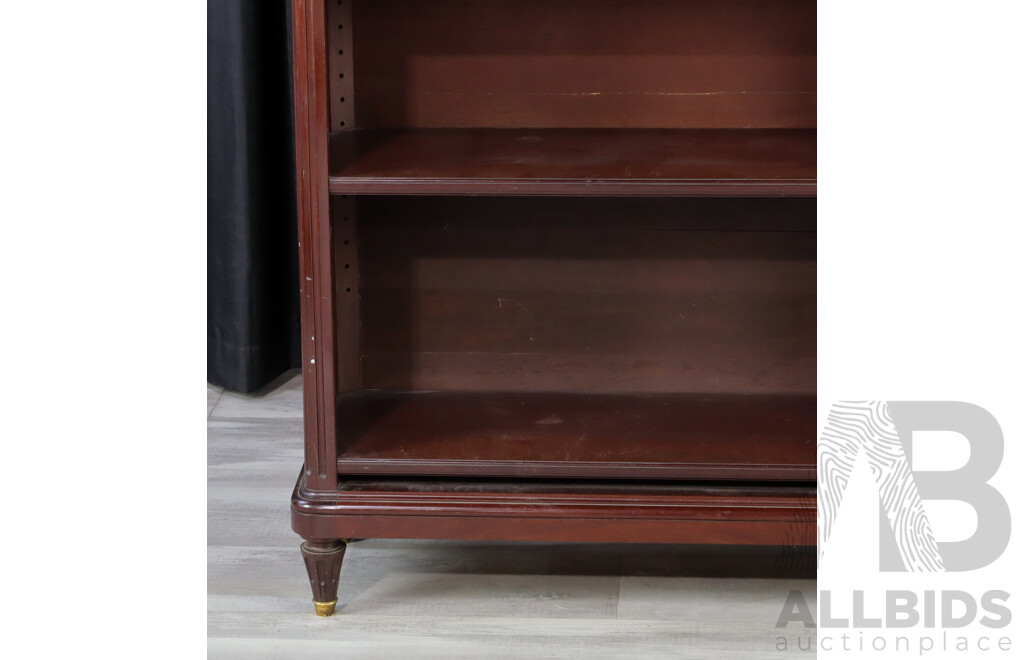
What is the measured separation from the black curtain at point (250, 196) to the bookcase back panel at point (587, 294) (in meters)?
0.74

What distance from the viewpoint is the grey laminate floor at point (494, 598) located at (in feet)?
5.55

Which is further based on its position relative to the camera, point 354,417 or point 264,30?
point 264,30

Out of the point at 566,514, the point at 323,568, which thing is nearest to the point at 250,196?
the point at 323,568

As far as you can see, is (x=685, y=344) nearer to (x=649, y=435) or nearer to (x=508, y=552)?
(x=649, y=435)

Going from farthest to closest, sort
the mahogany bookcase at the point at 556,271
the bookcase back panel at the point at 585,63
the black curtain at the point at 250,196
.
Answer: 1. the black curtain at the point at 250,196
2. the bookcase back panel at the point at 585,63
3. the mahogany bookcase at the point at 556,271

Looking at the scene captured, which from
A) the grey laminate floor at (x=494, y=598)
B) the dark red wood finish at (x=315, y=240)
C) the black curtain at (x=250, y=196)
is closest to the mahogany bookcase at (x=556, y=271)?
the dark red wood finish at (x=315, y=240)

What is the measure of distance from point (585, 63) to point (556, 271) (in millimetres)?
361

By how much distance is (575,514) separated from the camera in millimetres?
1700

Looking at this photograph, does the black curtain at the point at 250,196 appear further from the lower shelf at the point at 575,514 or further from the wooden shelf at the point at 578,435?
the lower shelf at the point at 575,514

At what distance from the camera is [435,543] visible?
6.63 feet

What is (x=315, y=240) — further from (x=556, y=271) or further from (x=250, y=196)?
(x=250, y=196)

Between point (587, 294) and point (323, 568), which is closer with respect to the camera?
point (323, 568)

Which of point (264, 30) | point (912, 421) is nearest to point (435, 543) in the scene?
point (912, 421)

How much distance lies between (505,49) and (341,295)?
0.51 metres
